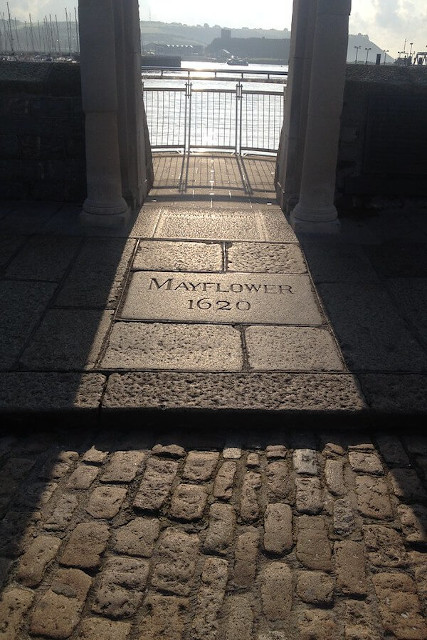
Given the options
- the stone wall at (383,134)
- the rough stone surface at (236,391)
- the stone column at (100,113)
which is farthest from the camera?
the stone wall at (383,134)

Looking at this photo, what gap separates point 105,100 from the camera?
6277 mm

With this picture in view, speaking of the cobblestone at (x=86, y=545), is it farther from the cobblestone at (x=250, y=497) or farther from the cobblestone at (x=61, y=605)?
the cobblestone at (x=250, y=497)

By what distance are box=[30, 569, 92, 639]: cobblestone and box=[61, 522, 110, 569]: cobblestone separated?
5 cm

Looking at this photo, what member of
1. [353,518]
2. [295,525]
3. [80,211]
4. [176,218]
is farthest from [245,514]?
[80,211]

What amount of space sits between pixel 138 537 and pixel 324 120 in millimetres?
4949

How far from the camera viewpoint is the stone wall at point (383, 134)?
22.8 feet

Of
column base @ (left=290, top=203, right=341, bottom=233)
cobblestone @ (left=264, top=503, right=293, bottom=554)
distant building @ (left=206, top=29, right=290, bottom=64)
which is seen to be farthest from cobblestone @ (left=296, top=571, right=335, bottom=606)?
distant building @ (left=206, top=29, right=290, bottom=64)

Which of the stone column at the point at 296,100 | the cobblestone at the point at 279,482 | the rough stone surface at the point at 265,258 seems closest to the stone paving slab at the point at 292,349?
the cobblestone at the point at 279,482

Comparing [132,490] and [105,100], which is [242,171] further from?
[132,490]

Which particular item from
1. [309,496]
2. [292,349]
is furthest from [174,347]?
[309,496]

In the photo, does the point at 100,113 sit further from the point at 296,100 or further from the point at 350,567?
the point at 350,567

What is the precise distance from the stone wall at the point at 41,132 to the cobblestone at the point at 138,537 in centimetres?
539

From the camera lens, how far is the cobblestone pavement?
2311 mm

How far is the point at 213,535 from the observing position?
2703mm
